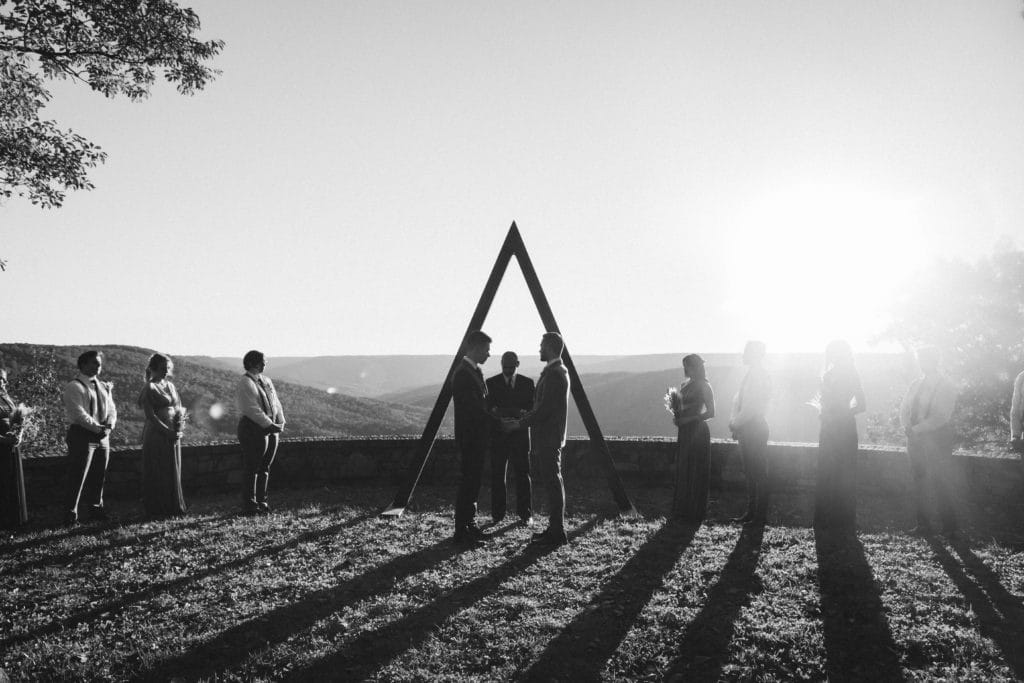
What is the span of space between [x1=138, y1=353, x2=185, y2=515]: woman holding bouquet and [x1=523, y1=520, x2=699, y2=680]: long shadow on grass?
6.05 m

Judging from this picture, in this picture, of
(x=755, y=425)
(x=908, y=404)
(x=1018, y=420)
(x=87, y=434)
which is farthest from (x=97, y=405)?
(x=1018, y=420)

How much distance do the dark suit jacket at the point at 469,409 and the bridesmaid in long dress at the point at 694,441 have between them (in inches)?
104

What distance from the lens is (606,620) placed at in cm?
431

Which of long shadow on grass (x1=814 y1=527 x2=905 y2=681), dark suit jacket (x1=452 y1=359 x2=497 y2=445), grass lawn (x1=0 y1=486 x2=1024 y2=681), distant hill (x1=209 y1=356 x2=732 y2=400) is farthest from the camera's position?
distant hill (x1=209 y1=356 x2=732 y2=400)

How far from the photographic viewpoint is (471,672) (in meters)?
3.56

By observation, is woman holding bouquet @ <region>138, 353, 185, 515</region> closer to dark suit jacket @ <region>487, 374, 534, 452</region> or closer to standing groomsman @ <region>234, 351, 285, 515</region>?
standing groomsman @ <region>234, 351, 285, 515</region>

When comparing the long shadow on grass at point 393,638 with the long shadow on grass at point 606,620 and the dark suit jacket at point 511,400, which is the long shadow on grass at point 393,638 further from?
the dark suit jacket at point 511,400

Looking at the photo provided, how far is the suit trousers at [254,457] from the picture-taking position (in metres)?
7.63

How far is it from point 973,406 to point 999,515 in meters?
22.3

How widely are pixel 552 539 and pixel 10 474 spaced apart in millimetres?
6686

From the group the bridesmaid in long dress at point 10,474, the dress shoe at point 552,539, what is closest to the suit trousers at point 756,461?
the dress shoe at point 552,539

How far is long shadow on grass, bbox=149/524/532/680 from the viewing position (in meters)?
3.65

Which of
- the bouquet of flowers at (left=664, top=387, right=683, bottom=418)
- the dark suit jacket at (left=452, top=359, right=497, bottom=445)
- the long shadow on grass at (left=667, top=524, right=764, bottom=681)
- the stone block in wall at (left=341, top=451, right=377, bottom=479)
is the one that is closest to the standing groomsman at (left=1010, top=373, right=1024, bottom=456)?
the long shadow on grass at (left=667, top=524, right=764, bottom=681)

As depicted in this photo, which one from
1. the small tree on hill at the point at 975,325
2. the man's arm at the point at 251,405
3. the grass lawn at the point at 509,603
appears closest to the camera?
the grass lawn at the point at 509,603
